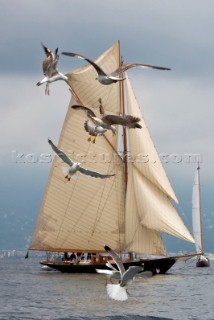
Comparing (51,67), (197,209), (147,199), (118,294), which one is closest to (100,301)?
(147,199)

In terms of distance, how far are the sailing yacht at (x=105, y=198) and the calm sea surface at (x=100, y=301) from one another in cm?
338

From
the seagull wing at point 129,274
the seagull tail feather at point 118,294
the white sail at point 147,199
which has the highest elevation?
the white sail at point 147,199

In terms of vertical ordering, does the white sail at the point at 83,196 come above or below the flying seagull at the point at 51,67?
above

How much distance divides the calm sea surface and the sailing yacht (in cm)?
338

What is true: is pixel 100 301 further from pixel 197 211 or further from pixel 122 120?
pixel 197 211

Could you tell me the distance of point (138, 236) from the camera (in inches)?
2970

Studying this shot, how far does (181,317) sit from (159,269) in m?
35.6

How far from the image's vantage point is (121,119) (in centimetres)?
3170

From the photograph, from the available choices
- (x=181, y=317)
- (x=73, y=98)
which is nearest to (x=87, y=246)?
(x=73, y=98)

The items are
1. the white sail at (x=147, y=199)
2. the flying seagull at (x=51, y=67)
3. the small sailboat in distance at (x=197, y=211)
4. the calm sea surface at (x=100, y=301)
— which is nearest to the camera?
the flying seagull at (x=51, y=67)

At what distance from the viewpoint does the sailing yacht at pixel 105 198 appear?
7394 cm

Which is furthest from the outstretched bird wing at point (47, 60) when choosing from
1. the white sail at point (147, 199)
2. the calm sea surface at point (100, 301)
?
the white sail at point (147, 199)

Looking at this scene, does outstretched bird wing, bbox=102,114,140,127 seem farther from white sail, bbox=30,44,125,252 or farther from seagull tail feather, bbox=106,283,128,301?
white sail, bbox=30,44,125,252

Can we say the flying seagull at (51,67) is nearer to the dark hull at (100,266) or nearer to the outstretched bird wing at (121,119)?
the outstretched bird wing at (121,119)
